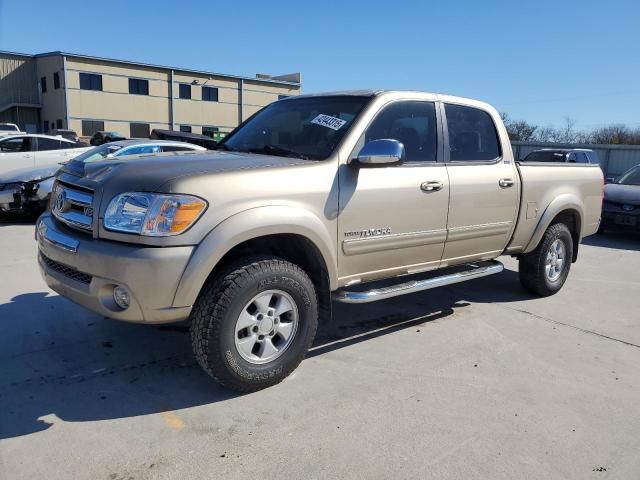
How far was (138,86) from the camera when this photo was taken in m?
43.9

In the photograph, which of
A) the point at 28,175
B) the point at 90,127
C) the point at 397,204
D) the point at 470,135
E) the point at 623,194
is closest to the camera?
the point at 397,204

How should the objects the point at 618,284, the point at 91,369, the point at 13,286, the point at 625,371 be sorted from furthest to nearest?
the point at 618,284 → the point at 13,286 → the point at 625,371 → the point at 91,369

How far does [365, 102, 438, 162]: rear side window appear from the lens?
413 centimetres

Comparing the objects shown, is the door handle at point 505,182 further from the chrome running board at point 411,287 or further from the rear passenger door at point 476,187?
the chrome running board at point 411,287

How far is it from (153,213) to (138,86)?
1767 inches

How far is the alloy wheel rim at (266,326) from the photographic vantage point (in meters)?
3.34

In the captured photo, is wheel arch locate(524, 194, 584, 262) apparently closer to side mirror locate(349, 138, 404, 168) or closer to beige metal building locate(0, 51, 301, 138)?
side mirror locate(349, 138, 404, 168)

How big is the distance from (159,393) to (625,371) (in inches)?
130

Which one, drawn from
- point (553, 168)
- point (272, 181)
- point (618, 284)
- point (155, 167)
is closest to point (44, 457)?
point (155, 167)

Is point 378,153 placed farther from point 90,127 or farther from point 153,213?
point 90,127

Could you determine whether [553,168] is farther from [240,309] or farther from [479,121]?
[240,309]

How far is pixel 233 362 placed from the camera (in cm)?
326

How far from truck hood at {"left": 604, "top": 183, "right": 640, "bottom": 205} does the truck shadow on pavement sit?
20.7 feet

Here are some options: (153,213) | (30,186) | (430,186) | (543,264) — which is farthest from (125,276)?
(30,186)
